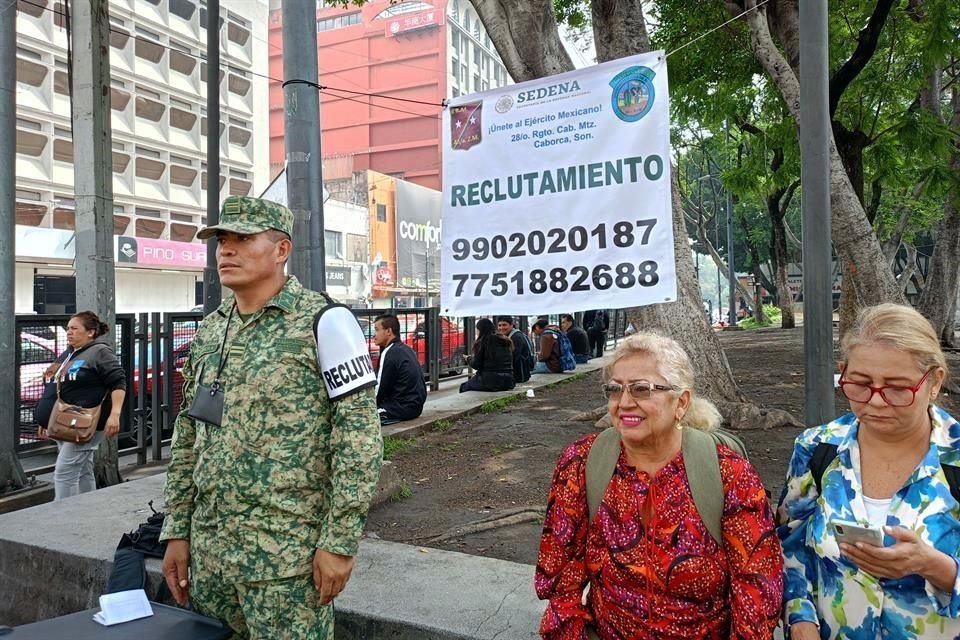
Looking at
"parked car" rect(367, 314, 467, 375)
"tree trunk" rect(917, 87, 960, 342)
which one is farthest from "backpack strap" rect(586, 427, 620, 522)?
"tree trunk" rect(917, 87, 960, 342)

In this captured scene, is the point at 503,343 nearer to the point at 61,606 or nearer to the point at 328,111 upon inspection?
the point at 61,606

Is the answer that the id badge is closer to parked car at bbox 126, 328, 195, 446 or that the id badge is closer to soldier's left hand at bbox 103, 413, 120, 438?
soldier's left hand at bbox 103, 413, 120, 438

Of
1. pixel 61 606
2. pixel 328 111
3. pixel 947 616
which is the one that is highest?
pixel 328 111

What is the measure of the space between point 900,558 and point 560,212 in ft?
8.25

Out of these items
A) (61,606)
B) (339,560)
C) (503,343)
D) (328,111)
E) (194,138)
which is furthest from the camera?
(328,111)

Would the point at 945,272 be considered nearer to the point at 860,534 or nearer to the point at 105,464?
the point at 105,464

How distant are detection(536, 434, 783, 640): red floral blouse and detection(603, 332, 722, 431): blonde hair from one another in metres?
0.15

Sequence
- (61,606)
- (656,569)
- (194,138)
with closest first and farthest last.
Result: (656,569)
(61,606)
(194,138)

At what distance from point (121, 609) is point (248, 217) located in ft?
4.26

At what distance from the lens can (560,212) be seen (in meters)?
3.75

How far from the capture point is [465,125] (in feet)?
13.4

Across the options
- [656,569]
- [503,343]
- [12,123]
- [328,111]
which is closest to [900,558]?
[656,569]

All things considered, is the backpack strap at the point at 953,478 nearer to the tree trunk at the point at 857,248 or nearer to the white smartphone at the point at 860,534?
the white smartphone at the point at 860,534

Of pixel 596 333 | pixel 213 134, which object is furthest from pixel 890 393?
pixel 596 333
